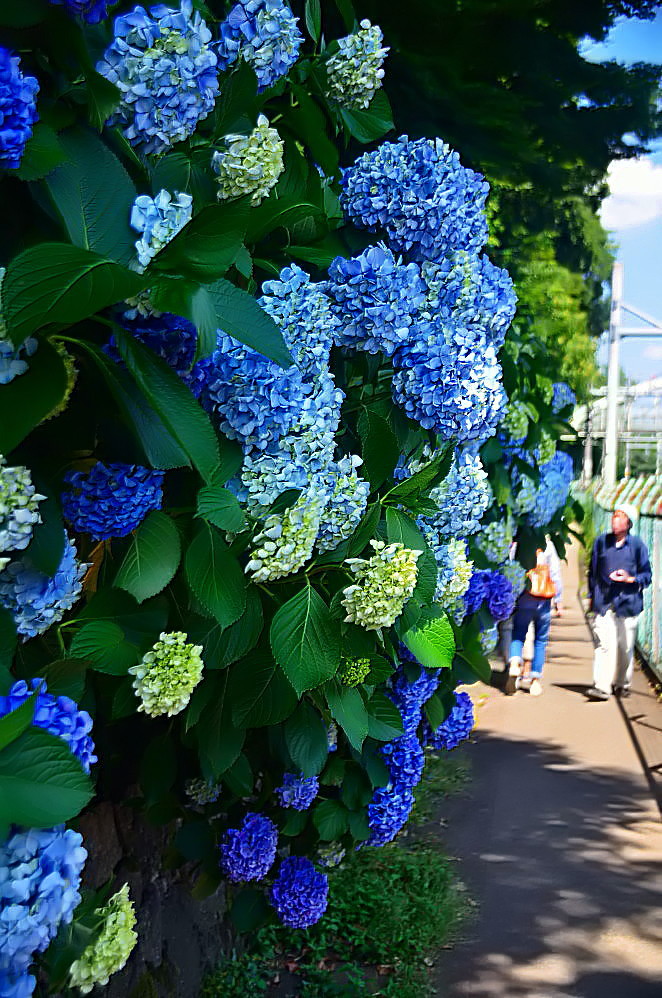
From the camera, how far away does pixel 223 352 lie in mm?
1702

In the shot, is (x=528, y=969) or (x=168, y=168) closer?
(x=168, y=168)

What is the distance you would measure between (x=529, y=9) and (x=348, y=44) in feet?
6.40

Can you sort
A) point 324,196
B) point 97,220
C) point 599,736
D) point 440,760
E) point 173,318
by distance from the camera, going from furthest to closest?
point 599,736
point 440,760
point 324,196
point 173,318
point 97,220

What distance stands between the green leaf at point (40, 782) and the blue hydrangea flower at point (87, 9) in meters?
0.91

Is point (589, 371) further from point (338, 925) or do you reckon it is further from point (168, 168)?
point (168, 168)

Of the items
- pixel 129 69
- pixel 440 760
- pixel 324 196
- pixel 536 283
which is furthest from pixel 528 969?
pixel 536 283

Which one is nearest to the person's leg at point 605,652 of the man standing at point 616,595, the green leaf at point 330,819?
the man standing at point 616,595

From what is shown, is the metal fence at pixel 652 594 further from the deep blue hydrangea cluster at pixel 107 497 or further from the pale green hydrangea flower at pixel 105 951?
the pale green hydrangea flower at pixel 105 951

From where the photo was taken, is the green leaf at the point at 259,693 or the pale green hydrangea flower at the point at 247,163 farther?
the green leaf at the point at 259,693

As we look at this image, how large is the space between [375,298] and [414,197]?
304 mm

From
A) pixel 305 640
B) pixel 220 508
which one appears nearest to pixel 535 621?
pixel 305 640

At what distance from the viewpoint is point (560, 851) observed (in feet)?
20.5

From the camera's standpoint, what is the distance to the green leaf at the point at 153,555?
5.58 feet

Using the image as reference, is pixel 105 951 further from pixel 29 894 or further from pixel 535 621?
pixel 535 621
